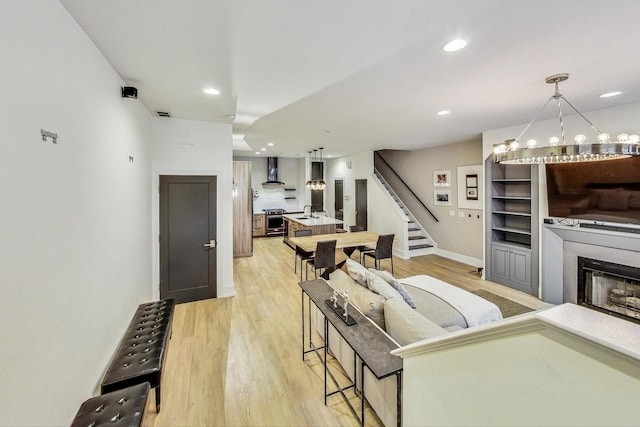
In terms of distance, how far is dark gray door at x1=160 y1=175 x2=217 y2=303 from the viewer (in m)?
4.11

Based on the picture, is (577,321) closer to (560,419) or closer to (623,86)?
(560,419)

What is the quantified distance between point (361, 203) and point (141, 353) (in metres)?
7.51

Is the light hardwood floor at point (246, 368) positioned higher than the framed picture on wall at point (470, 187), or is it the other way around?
the framed picture on wall at point (470, 187)

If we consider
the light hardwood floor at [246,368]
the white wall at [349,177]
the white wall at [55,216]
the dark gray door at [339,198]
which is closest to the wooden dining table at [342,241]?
the light hardwood floor at [246,368]

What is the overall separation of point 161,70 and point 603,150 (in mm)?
3757

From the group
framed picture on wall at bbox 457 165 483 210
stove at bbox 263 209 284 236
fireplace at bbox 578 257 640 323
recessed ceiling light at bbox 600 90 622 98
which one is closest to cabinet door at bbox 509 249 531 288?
fireplace at bbox 578 257 640 323

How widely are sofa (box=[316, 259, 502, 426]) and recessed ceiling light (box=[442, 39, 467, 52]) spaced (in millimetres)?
2085

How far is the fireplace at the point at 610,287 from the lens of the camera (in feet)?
11.6

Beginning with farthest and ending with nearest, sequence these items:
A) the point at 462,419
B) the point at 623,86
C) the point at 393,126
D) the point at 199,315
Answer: the point at 393,126
the point at 199,315
the point at 623,86
the point at 462,419

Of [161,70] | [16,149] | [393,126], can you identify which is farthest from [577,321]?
[393,126]

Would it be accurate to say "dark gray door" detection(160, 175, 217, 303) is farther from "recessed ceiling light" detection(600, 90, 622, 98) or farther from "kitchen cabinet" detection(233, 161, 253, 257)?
"recessed ceiling light" detection(600, 90, 622, 98)

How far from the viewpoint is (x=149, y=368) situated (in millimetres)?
2025

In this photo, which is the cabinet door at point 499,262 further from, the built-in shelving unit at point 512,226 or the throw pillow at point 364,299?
the throw pillow at point 364,299

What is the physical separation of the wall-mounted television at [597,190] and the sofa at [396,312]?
221cm
